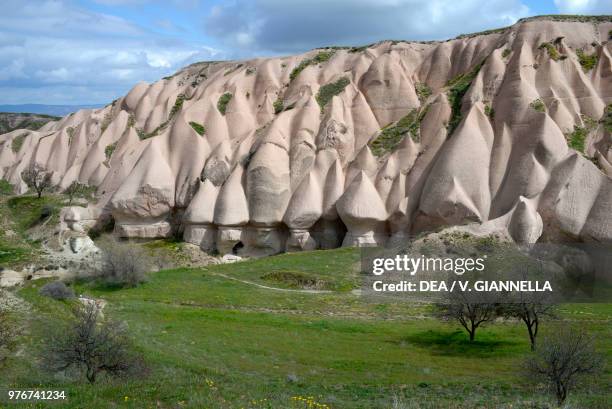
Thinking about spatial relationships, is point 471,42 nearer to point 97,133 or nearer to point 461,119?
point 461,119

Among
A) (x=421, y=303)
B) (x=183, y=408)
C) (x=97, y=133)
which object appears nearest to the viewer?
(x=183, y=408)

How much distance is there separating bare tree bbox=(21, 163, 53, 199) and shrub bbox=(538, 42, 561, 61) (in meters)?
35.9

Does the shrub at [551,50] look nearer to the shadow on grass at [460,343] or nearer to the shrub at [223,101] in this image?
the shrub at [223,101]

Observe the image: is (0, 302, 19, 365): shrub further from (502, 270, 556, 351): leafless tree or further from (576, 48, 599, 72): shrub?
(576, 48, 599, 72): shrub

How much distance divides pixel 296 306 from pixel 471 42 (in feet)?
87.7

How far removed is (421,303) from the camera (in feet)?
83.7

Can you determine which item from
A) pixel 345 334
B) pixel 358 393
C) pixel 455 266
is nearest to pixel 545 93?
pixel 455 266

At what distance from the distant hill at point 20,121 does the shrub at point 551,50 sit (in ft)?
248

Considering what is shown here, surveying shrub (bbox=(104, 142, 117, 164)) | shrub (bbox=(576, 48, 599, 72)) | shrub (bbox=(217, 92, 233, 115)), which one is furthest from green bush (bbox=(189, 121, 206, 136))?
shrub (bbox=(576, 48, 599, 72))

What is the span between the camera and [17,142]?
6116 centimetres

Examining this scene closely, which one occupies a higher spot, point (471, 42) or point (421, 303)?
point (471, 42)

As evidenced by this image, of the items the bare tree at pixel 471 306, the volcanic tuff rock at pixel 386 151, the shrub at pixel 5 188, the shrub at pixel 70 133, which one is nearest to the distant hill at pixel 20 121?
the shrub at pixel 70 133

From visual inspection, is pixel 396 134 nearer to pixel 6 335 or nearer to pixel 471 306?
pixel 471 306

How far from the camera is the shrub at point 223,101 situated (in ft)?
156
